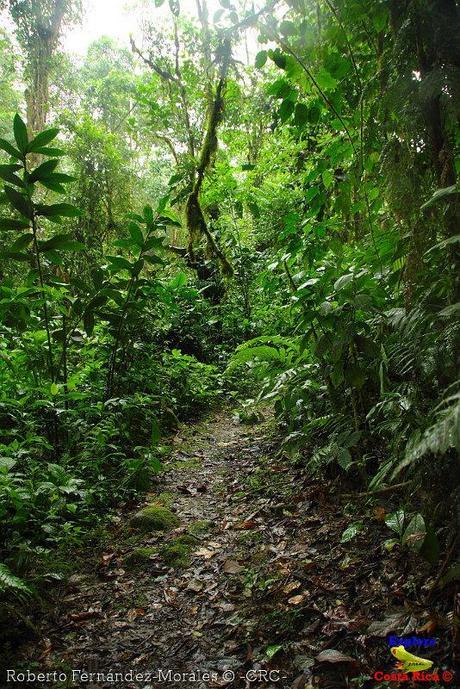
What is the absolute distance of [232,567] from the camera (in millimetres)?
2846

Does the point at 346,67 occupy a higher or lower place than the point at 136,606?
higher

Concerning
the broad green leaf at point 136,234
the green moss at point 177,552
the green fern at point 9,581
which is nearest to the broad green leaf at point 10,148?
the broad green leaf at point 136,234

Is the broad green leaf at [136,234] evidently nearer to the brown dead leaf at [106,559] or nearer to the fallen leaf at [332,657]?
the brown dead leaf at [106,559]

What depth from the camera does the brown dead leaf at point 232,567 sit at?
279 cm

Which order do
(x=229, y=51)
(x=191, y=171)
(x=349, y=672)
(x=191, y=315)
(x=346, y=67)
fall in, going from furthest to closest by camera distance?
(x=191, y=171) < (x=191, y=315) < (x=229, y=51) < (x=346, y=67) < (x=349, y=672)

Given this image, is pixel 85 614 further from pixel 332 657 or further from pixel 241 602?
pixel 332 657

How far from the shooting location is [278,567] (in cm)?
267

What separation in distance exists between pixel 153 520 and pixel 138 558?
446mm

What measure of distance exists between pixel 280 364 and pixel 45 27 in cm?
1406

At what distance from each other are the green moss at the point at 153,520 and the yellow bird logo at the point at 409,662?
2140 mm

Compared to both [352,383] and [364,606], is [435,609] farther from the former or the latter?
[352,383]

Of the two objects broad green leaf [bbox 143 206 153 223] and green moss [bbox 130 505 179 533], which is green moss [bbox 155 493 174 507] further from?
broad green leaf [bbox 143 206 153 223]

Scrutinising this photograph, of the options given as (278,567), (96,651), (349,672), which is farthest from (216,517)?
(349,672)

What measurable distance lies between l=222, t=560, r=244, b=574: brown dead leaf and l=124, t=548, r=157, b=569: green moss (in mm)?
582
